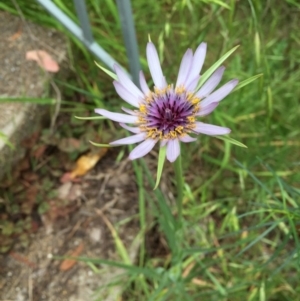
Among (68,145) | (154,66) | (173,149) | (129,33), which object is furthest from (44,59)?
(173,149)

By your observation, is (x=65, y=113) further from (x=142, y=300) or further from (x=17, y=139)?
(x=142, y=300)

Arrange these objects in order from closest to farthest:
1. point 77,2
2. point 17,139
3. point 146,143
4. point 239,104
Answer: point 146,143, point 77,2, point 17,139, point 239,104

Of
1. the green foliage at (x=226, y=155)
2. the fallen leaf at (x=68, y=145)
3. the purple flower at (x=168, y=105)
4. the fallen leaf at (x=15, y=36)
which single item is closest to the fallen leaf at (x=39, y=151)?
the fallen leaf at (x=68, y=145)

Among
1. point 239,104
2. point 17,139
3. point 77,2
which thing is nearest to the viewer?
point 77,2

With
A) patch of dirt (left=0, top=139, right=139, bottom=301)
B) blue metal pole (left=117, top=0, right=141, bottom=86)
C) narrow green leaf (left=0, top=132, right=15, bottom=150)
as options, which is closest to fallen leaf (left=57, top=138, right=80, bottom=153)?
patch of dirt (left=0, top=139, right=139, bottom=301)

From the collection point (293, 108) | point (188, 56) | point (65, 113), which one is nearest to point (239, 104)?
point (293, 108)

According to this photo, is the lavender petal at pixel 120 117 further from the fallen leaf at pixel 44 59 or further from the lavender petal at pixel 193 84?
the fallen leaf at pixel 44 59

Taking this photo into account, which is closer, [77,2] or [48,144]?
[77,2]

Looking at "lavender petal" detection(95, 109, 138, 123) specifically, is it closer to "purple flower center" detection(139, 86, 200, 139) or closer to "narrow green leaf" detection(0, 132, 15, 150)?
"purple flower center" detection(139, 86, 200, 139)

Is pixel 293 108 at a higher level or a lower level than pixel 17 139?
higher
